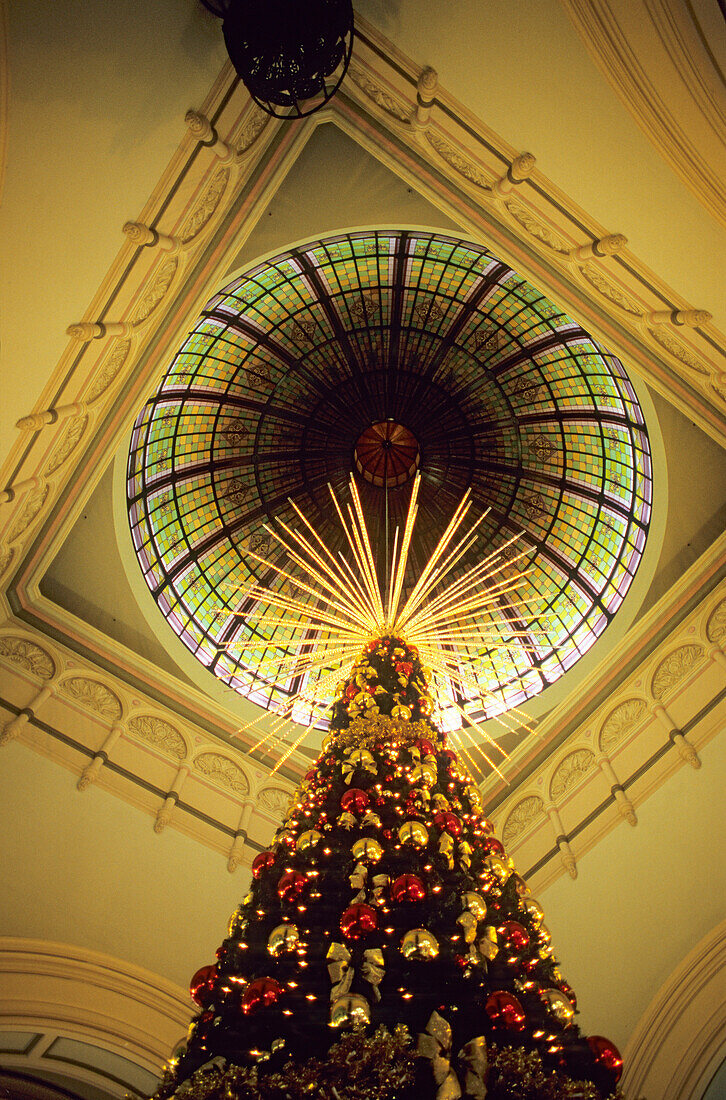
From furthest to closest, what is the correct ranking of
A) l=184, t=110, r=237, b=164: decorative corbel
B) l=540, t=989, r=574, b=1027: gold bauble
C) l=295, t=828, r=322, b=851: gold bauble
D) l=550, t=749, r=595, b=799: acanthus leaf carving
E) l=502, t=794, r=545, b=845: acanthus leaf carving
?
l=502, t=794, r=545, b=845: acanthus leaf carving, l=550, t=749, r=595, b=799: acanthus leaf carving, l=184, t=110, r=237, b=164: decorative corbel, l=295, t=828, r=322, b=851: gold bauble, l=540, t=989, r=574, b=1027: gold bauble

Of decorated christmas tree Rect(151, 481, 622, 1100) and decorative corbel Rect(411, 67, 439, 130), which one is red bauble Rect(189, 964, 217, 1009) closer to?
decorated christmas tree Rect(151, 481, 622, 1100)

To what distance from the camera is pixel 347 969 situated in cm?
353

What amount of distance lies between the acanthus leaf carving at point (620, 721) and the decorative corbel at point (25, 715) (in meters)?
9.32

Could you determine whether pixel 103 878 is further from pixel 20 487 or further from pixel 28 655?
pixel 20 487

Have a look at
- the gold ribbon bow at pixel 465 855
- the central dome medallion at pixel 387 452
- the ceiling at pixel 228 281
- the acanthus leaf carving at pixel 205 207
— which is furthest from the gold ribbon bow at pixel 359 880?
the central dome medallion at pixel 387 452

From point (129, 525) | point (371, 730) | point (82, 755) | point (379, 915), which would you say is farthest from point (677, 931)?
point (129, 525)

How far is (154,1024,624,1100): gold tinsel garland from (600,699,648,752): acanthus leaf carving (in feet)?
26.7

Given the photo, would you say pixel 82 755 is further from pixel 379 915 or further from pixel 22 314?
pixel 379 915

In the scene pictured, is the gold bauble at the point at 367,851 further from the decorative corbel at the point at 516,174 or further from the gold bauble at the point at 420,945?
the decorative corbel at the point at 516,174

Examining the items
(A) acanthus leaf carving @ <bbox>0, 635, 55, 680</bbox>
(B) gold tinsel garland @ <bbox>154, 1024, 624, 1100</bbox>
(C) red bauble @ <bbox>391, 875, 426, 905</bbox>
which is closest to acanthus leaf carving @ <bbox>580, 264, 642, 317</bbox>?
(C) red bauble @ <bbox>391, 875, 426, 905</bbox>

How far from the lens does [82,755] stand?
33.3 feet

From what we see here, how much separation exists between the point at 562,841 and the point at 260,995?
8.31 m

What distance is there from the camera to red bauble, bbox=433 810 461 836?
473 centimetres

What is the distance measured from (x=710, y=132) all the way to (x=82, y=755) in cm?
1138
